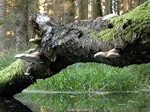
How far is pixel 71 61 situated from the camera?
3398 mm

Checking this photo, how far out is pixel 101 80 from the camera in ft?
17.4

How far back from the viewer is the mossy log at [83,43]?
2.39 metres

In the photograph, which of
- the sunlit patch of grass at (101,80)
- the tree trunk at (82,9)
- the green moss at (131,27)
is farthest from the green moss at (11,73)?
the tree trunk at (82,9)

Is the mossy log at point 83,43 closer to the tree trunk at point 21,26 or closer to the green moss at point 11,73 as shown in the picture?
the green moss at point 11,73

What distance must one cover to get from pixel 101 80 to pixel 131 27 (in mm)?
2975

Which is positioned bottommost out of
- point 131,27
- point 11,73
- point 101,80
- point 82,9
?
point 101,80

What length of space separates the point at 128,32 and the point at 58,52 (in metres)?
1.09

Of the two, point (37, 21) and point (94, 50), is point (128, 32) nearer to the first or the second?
point (94, 50)

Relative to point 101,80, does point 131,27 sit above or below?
above

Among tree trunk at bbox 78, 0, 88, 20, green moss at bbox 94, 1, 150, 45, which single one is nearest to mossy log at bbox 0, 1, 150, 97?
green moss at bbox 94, 1, 150, 45

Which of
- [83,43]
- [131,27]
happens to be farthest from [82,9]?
[131,27]

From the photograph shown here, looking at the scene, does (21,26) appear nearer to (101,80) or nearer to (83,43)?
(101,80)

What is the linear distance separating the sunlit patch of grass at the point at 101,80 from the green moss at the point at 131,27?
8.69ft

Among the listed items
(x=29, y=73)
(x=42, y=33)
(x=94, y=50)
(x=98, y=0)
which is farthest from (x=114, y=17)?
(x=98, y=0)
